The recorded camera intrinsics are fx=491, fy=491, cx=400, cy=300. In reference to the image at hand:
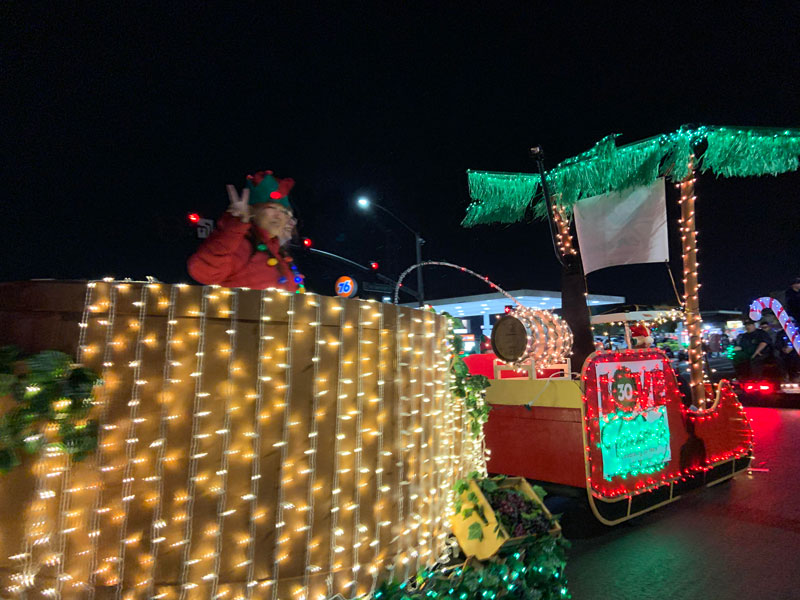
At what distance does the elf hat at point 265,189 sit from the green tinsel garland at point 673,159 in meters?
4.20

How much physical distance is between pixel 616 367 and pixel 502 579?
8.41ft

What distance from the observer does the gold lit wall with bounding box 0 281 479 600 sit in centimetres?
186

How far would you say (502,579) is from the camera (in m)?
3.01

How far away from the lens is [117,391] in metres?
1.94

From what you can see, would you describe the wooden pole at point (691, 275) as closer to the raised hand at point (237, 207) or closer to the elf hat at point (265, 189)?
the elf hat at point (265, 189)

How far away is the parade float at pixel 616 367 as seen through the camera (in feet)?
15.1

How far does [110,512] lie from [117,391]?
0.46 m

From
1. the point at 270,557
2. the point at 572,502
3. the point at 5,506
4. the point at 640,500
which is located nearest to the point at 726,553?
the point at 640,500

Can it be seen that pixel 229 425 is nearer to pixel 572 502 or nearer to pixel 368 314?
pixel 368 314

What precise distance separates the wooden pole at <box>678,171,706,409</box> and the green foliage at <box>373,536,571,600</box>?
372cm

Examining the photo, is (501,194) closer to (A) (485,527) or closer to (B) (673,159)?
(B) (673,159)

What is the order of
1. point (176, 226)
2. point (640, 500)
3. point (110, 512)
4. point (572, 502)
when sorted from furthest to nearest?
point (572, 502)
point (640, 500)
point (176, 226)
point (110, 512)

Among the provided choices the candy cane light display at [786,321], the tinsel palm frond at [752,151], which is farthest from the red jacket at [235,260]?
the candy cane light display at [786,321]

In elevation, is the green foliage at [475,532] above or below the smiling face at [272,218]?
below
